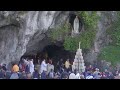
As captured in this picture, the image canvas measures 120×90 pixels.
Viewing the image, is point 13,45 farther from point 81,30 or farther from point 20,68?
point 81,30

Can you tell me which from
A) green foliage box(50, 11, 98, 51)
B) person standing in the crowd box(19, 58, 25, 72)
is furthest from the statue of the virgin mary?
person standing in the crowd box(19, 58, 25, 72)

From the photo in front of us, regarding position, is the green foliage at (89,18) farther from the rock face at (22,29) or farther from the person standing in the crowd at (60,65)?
the person standing in the crowd at (60,65)

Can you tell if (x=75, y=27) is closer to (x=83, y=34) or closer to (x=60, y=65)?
(x=83, y=34)

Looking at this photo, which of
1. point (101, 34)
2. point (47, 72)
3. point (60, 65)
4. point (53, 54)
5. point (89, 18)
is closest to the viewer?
point (47, 72)

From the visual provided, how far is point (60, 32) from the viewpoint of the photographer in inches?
655

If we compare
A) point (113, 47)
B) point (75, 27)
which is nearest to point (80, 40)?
point (75, 27)

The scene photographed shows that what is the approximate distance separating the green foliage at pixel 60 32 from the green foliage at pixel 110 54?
1.51m

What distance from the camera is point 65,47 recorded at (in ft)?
55.5

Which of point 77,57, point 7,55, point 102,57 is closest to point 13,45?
point 7,55

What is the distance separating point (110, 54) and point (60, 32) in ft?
6.48

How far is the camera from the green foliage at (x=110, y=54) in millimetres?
16891

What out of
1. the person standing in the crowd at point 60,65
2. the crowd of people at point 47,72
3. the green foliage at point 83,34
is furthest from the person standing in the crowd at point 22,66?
the green foliage at point 83,34

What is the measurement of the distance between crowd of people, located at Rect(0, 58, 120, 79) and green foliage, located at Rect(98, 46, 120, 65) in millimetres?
737
